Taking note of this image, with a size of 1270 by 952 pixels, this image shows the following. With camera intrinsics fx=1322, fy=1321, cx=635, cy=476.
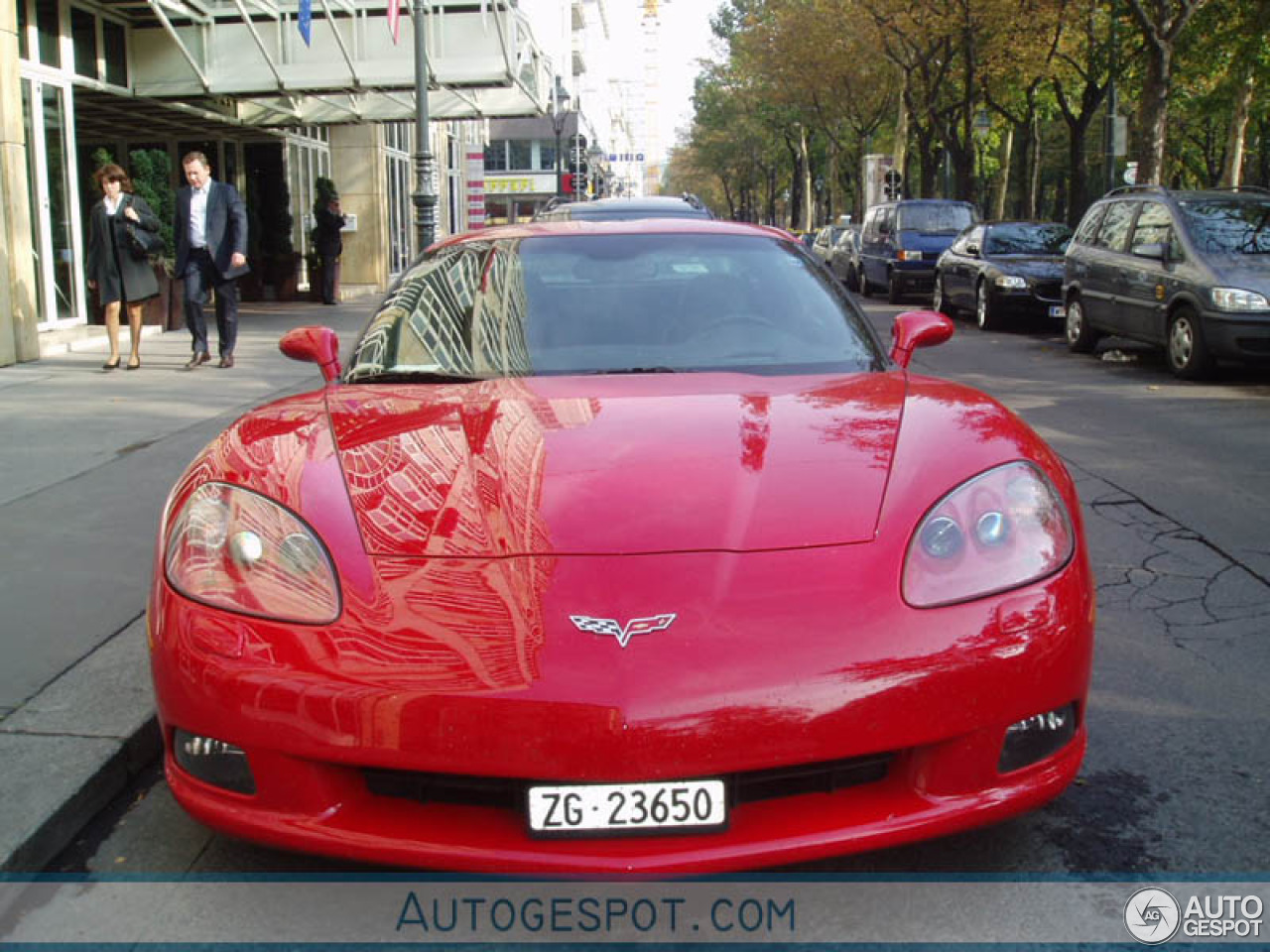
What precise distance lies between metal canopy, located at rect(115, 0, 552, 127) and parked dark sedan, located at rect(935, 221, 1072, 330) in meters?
6.79

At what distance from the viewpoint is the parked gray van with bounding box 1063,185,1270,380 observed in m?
11.2

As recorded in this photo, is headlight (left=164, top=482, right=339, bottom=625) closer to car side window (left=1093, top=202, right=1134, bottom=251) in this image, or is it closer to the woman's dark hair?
the woman's dark hair

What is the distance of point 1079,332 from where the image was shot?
1428cm

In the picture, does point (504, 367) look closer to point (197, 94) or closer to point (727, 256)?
point (727, 256)

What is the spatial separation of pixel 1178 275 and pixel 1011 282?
4975 mm

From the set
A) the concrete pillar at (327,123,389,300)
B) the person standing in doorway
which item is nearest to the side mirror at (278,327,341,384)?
the person standing in doorway

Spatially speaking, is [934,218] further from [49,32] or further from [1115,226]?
[49,32]

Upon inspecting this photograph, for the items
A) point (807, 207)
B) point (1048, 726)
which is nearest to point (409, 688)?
point (1048, 726)

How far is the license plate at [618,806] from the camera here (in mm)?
2326

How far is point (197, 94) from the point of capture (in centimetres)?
1800

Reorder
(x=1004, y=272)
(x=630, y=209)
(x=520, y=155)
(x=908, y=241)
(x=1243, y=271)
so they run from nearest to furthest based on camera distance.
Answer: (x=630, y=209) → (x=1243, y=271) → (x=1004, y=272) → (x=908, y=241) → (x=520, y=155)

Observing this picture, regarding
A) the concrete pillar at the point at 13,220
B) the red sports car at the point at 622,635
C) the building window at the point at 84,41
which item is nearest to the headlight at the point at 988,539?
the red sports car at the point at 622,635

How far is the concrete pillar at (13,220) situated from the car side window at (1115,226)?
10.7 metres

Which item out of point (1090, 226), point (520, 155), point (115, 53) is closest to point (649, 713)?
point (1090, 226)
